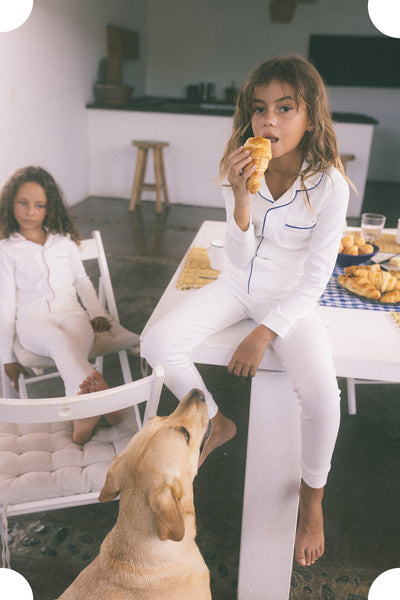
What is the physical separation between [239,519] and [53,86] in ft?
16.2

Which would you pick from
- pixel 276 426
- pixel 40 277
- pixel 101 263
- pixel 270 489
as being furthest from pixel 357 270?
pixel 40 277

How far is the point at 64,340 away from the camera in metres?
1.79

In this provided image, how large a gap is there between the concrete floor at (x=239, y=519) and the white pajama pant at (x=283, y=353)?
561 mm

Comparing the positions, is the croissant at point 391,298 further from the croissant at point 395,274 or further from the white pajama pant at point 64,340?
the white pajama pant at point 64,340

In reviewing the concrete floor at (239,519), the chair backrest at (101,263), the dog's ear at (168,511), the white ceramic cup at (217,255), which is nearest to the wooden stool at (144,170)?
the concrete floor at (239,519)

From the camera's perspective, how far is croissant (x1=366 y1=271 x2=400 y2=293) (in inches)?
62.8

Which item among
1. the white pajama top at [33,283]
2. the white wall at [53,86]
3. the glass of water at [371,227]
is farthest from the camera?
the white wall at [53,86]

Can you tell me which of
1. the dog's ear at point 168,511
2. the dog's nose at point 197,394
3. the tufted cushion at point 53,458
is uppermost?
the dog's nose at point 197,394

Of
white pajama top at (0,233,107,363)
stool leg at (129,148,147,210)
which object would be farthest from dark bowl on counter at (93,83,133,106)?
white pajama top at (0,233,107,363)

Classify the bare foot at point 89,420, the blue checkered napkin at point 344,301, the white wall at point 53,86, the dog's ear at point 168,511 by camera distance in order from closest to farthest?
the dog's ear at point 168,511, the bare foot at point 89,420, the blue checkered napkin at point 344,301, the white wall at point 53,86

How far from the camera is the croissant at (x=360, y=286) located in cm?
156

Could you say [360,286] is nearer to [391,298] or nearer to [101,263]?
[391,298]

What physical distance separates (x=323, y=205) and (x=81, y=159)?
5.36 m

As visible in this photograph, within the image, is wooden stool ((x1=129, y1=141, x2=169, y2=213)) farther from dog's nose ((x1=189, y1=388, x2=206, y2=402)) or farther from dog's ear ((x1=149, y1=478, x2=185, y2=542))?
dog's ear ((x1=149, y1=478, x2=185, y2=542))
